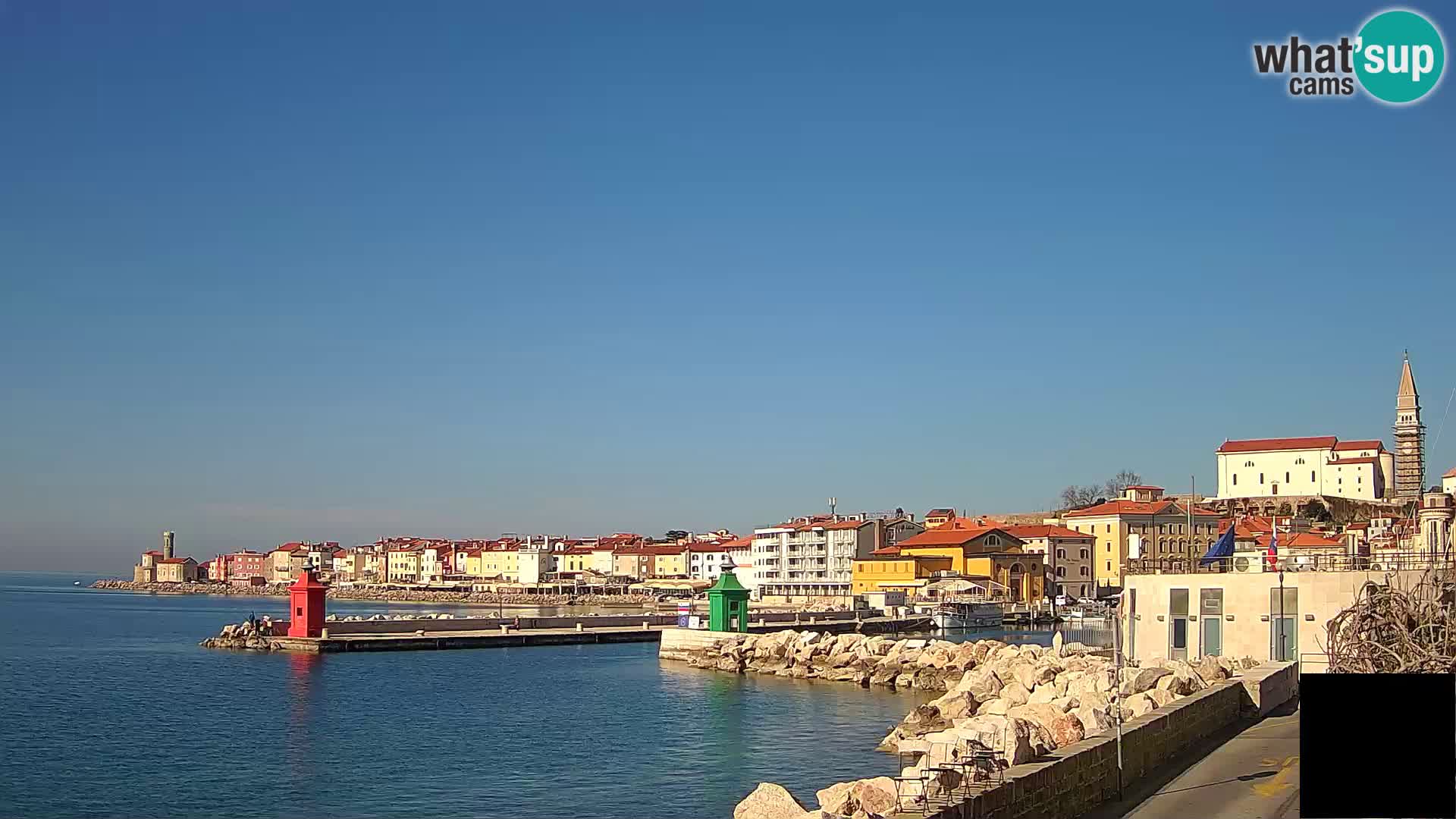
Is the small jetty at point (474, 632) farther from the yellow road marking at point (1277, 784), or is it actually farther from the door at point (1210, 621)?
the yellow road marking at point (1277, 784)

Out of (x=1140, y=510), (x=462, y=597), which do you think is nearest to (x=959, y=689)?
(x=1140, y=510)

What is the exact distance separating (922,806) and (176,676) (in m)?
43.9

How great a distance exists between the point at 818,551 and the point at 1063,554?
1916 centimetres

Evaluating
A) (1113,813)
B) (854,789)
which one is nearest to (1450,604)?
(1113,813)

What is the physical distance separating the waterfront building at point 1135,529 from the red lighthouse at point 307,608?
206 feet

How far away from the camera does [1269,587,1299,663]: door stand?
2919cm

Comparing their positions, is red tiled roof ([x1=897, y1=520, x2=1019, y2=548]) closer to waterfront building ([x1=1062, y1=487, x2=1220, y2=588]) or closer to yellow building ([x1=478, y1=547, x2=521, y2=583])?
waterfront building ([x1=1062, y1=487, x2=1220, y2=588])

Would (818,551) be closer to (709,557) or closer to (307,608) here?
(709,557)

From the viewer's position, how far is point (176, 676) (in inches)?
1935

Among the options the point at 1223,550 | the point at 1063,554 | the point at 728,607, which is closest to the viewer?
the point at 1223,550

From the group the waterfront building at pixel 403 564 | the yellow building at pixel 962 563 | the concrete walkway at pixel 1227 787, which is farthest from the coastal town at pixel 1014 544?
the concrete walkway at pixel 1227 787

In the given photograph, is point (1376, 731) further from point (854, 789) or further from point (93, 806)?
point (93, 806)

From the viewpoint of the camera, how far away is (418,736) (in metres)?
32.4

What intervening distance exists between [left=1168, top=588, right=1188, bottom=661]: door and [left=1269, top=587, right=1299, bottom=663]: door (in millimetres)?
2132
